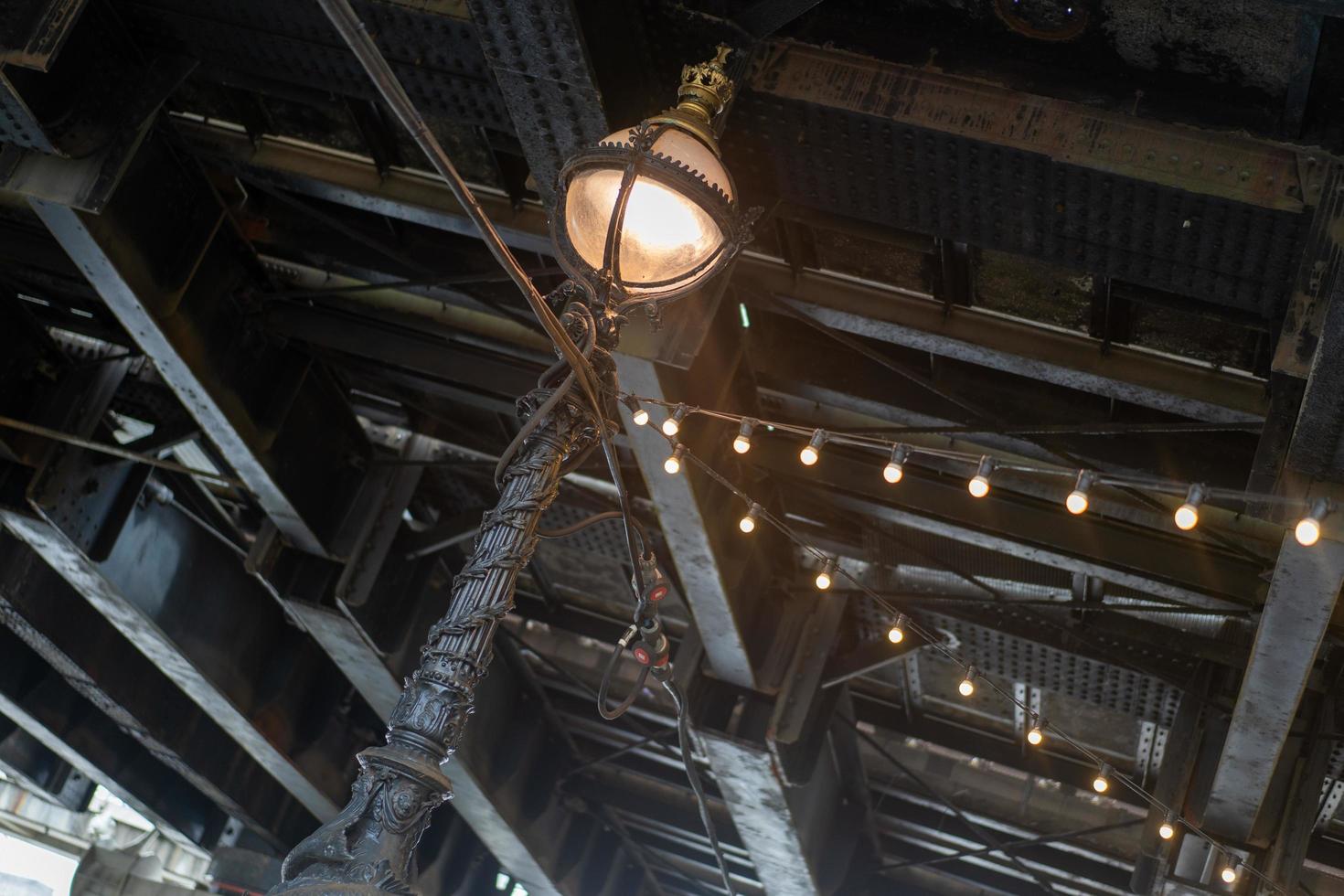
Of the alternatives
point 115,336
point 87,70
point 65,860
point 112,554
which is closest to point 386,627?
point 112,554

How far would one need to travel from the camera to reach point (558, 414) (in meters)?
4.27

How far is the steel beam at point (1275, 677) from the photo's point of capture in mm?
6977

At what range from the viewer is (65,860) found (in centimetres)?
2786

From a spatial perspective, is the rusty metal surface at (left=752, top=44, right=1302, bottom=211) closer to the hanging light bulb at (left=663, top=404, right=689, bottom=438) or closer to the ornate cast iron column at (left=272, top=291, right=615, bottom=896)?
the hanging light bulb at (left=663, top=404, right=689, bottom=438)

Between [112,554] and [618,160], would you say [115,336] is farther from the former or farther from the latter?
[618,160]

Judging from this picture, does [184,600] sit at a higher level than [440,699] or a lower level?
higher

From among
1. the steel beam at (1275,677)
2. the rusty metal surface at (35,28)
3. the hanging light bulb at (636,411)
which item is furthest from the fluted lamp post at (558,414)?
the rusty metal surface at (35,28)

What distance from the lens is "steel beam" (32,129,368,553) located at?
29.6 feet

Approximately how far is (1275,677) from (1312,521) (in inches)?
116

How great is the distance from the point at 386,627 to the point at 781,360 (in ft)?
16.6

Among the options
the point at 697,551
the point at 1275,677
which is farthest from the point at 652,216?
the point at 697,551

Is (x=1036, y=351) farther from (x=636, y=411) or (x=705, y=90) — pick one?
(x=705, y=90)

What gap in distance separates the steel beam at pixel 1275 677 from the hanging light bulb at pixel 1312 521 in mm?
1413

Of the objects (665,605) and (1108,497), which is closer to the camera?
(1108,497)
